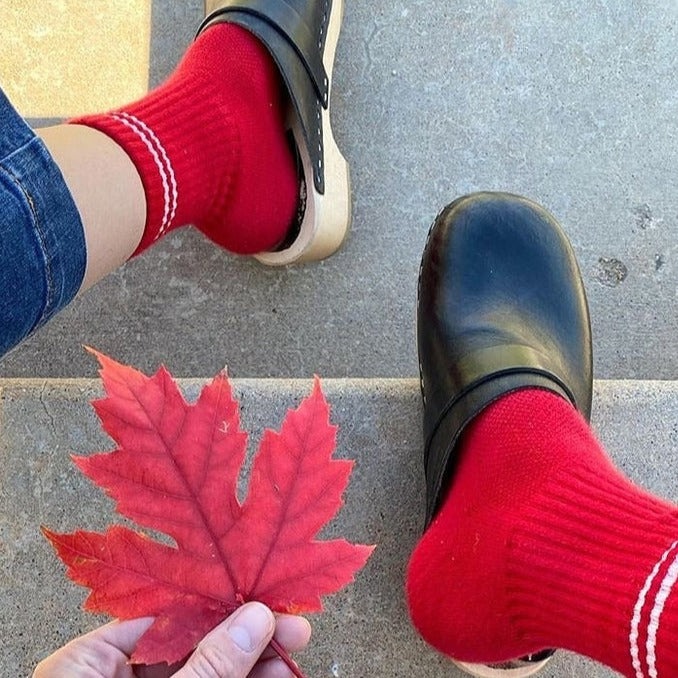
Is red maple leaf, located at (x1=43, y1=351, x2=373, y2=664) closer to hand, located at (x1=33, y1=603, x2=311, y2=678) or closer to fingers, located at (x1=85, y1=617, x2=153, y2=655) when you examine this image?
hand, located at (x1=33, y1=603, x2=311, y2=678)

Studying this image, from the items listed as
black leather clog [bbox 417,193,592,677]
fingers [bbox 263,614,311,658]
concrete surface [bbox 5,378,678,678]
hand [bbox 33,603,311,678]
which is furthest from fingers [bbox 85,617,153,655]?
black leather clog [bbox 417,193,592,677]

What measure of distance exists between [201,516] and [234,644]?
81mm

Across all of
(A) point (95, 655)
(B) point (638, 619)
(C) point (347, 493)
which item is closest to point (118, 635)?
(A) point (95, 655)

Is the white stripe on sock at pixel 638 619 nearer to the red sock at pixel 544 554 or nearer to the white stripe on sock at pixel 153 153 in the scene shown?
the red sock at pixel 544 554

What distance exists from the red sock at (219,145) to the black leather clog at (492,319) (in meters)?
0.23

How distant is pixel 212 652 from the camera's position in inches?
18.9

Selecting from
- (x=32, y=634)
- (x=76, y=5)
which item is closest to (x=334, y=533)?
(x=32, y=634)

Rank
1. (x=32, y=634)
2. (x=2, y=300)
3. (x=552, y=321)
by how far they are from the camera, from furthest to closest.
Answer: (x=552, y=321) < (x=32, y=634) < (x=2, y=300)

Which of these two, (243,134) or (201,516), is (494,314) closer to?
(243,134)

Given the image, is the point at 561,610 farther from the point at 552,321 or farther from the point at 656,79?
the point at 656,79

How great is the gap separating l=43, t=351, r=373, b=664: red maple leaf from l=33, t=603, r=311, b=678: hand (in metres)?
0.01

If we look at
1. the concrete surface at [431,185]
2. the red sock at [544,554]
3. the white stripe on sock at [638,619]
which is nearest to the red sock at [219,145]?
the concrete surface at [431,185]

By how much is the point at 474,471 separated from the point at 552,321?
0.26 metres

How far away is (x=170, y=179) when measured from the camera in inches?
34.0
